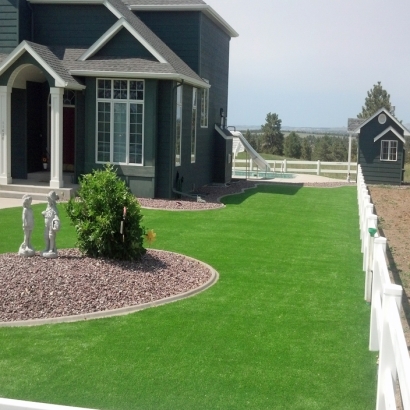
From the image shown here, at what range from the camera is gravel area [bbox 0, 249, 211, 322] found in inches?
322

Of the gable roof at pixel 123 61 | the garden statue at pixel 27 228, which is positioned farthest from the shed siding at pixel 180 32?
the garden statue at pixel 27 228

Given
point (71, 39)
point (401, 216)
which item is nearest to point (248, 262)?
point (401, 216)

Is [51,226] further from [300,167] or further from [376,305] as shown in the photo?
[300,167]

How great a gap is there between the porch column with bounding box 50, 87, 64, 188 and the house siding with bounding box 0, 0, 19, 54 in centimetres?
307

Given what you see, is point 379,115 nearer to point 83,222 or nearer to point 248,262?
point 248,262

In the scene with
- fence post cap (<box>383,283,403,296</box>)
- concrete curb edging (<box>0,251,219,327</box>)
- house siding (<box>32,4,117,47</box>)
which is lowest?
concrete curb edging (<box>0,251,219,327</box>)

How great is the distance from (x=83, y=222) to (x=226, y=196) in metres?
13.2

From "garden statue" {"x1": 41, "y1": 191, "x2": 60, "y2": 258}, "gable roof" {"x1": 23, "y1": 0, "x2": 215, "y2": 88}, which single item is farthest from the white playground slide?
"garden statue" {"x1": 41, "y1": 191, "x2": 60, "y2": 258}

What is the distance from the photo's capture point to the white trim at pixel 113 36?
64.8 ft

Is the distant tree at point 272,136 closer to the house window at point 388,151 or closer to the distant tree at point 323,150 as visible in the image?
the distant tree at point 323,150

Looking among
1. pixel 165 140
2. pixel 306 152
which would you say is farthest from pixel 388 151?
pixel 306 152

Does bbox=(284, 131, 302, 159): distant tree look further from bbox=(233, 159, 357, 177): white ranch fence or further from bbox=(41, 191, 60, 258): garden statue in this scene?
bbox=(41, 191, 60, 258): garden statue

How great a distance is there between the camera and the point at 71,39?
21.8m

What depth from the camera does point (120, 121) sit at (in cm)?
2008
